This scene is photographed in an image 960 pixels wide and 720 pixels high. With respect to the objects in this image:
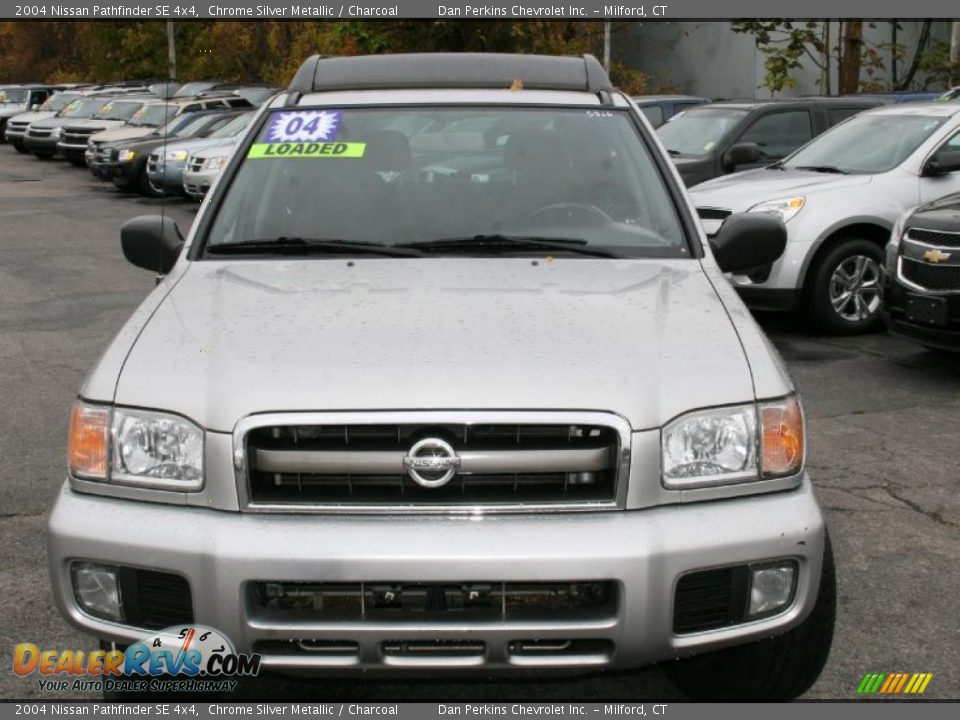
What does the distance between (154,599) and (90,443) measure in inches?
17.5

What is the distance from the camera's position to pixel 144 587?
3.03 metres

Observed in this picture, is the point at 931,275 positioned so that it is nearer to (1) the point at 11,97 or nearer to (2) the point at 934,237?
(2) the point at 934,237

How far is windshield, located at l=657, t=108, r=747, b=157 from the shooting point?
12875 mm

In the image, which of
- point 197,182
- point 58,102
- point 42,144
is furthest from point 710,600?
point 58,102

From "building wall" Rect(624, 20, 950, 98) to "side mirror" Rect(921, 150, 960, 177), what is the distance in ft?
62.8

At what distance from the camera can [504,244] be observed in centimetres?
414

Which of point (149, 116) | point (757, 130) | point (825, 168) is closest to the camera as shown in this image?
point (825, 168)

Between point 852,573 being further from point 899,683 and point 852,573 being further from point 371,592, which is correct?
point 371,592

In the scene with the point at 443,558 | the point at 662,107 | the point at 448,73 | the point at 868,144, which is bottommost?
the point at 443,558

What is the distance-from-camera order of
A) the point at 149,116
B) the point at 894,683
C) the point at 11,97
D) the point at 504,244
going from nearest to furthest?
the point at 894,683, the point at 504,244, the point at 149,116, the point at 11,97

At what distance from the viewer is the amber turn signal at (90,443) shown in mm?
3178

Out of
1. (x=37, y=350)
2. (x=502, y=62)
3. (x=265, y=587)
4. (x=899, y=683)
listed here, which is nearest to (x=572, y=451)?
(x=265, y=587)

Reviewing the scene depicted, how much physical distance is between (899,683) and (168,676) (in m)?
2.08

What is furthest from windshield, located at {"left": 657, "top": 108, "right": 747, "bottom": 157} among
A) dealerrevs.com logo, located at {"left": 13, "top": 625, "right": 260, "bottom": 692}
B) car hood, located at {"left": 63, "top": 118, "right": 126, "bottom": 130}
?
car hood, located at {"left": 63, "top": 118, "right": 126, "bottom": 130}
